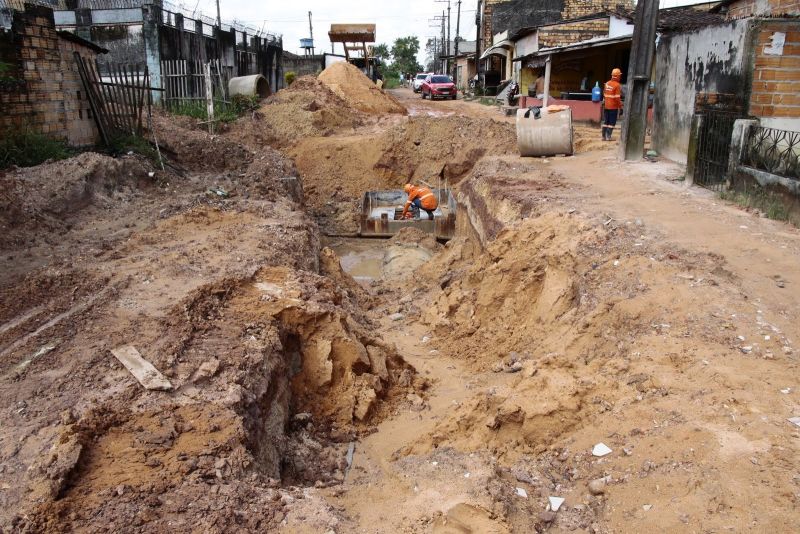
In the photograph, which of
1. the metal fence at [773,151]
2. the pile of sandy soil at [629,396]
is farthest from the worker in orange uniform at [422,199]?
the metal fence at [773,151]

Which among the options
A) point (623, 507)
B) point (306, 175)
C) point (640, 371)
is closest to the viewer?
point (623, 507)

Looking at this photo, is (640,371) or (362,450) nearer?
(640,371)

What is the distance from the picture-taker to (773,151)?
312 inches

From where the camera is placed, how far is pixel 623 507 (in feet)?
11.6

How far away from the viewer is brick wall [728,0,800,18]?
37.6 ft

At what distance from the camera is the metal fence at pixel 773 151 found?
7.58 meters

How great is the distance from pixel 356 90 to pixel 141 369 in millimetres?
24659

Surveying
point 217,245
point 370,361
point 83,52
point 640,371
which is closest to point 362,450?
point 370,361

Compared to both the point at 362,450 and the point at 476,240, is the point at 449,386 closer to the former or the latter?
the point at 362,450

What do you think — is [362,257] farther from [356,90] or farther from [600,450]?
[356,90]

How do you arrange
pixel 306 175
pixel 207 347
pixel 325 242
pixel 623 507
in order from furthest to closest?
pixel 306 175, pixel 325 242, pixel 207 347, pixel 623 507

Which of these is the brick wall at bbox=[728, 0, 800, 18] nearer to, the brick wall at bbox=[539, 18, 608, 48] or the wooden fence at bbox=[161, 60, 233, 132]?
the brick wall at bbox=[539, 18, 608, 48]

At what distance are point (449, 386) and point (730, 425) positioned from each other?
3613 millimetres

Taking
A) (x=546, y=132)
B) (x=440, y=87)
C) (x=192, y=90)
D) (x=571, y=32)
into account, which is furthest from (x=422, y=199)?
(x=440, y=87)
